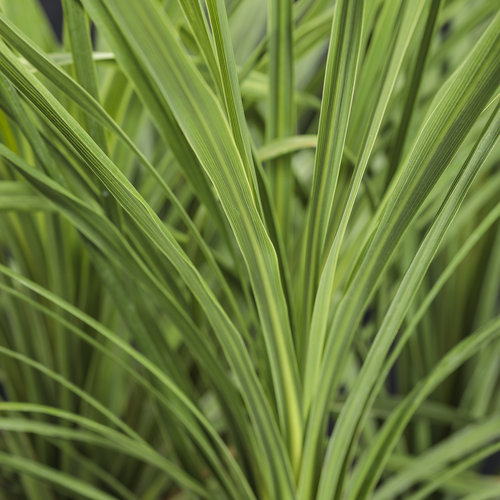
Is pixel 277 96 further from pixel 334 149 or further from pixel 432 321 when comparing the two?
pixel 432 321

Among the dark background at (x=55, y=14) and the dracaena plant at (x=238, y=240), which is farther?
the dark background at (x=55, y=14)

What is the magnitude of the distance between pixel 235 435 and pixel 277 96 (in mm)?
188

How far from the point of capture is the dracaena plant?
0.66 ft

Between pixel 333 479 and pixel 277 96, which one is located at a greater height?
pixel 277 96

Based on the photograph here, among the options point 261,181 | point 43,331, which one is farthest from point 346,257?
point 43,331

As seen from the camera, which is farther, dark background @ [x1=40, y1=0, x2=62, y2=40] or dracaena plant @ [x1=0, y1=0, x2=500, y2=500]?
dark background @ [x1=40, y1=0, x2=62, y2=40]

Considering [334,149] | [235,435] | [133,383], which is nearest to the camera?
[334,149]

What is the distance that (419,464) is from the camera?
1.08ft

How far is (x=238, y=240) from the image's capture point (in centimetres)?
21

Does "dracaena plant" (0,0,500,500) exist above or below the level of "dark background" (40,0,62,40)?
below

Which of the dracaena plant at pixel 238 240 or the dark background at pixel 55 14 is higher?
the dark background at pixel 55 14

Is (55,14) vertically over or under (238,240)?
over

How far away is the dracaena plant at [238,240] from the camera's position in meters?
0.20

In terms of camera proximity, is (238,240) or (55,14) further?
(55,14)
